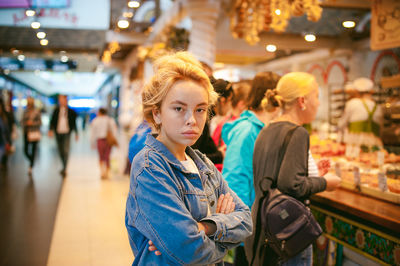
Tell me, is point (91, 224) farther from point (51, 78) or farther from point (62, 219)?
point (51, 78)

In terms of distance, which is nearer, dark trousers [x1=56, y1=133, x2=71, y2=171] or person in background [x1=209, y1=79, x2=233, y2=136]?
person in background [x1=209, y1=79, x2=233, y2=136]

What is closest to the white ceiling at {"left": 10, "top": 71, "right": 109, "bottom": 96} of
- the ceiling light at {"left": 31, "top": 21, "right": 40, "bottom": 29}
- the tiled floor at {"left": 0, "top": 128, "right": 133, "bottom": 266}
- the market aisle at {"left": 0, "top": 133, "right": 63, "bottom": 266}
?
the market aisle at {"left": 0, "top": 133, "right": 63, "bottom": 266}

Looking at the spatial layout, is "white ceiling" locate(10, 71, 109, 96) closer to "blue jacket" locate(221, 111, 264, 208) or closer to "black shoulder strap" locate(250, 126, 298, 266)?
"blue jacket" locate(221, 111, 264, 208)

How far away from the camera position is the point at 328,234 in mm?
2840

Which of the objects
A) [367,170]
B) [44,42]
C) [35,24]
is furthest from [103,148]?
[367,170]

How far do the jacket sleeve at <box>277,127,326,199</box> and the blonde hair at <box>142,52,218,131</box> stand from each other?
0.72 m

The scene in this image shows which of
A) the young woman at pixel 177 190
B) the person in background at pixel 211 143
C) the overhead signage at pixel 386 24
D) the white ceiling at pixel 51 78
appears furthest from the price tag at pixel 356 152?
the white ceiling at pixel 51 78

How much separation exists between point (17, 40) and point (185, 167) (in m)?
3.64

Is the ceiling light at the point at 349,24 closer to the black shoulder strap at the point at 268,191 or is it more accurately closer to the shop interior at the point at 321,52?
the shop interior at the point at 321,52

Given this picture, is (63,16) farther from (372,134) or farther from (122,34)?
(122,34)

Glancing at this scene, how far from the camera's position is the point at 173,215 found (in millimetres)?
1235

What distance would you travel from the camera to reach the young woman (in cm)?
125

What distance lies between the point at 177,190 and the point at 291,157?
878 mm

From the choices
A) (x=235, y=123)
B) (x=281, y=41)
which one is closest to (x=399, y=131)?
(x=281, y=41)
